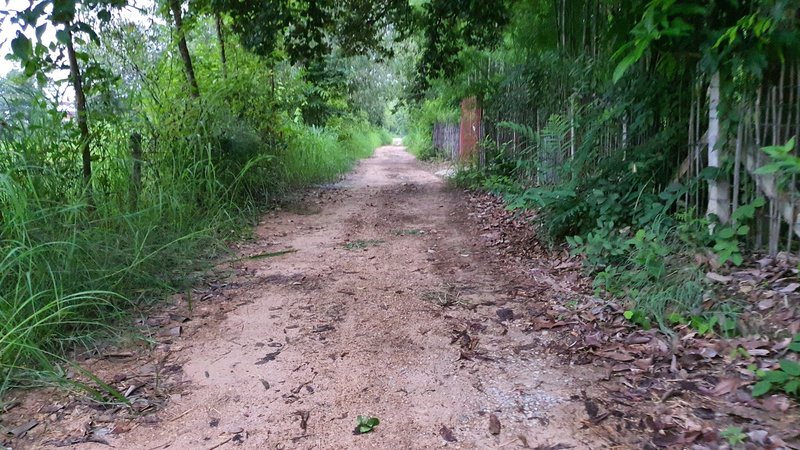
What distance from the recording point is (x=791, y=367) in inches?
102

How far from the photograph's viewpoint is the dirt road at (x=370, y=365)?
2545 millimetres

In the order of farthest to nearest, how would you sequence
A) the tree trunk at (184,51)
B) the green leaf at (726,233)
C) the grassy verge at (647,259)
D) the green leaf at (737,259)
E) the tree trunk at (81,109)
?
the tree trunk at (184,51)
the tree trunk at (81,109)
the green leaf at (726,233)
the green leaf at (737,259)
the grassy verge at (647,259)

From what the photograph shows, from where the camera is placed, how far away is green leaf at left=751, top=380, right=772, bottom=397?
2.57m

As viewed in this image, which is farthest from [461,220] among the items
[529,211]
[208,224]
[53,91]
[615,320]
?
[53,91]

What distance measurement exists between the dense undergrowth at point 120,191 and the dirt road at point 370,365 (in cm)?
66

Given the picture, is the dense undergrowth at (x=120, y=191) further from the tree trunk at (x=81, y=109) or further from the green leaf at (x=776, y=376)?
the green leaf at (x=776, y=376)

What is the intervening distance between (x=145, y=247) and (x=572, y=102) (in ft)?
15.5

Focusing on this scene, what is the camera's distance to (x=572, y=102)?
6.19 metres

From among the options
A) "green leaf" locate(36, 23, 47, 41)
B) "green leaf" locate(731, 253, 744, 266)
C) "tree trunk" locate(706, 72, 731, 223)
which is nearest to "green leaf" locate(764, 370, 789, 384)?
"green leaf" locate(731, 253, 744, 266)

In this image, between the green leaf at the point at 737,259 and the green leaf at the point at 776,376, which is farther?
the green leaf at the point at 737,259

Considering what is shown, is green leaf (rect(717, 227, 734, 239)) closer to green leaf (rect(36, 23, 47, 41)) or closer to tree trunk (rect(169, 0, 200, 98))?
green leaf (rect(36, 23, 47, 41))

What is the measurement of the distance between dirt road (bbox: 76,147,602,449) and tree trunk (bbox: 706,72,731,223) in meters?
1.67

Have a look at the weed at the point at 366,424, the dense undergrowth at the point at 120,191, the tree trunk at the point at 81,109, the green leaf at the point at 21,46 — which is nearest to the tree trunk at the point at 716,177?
the weed at the point at 366,424

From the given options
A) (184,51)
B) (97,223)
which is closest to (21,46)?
(97,223)
